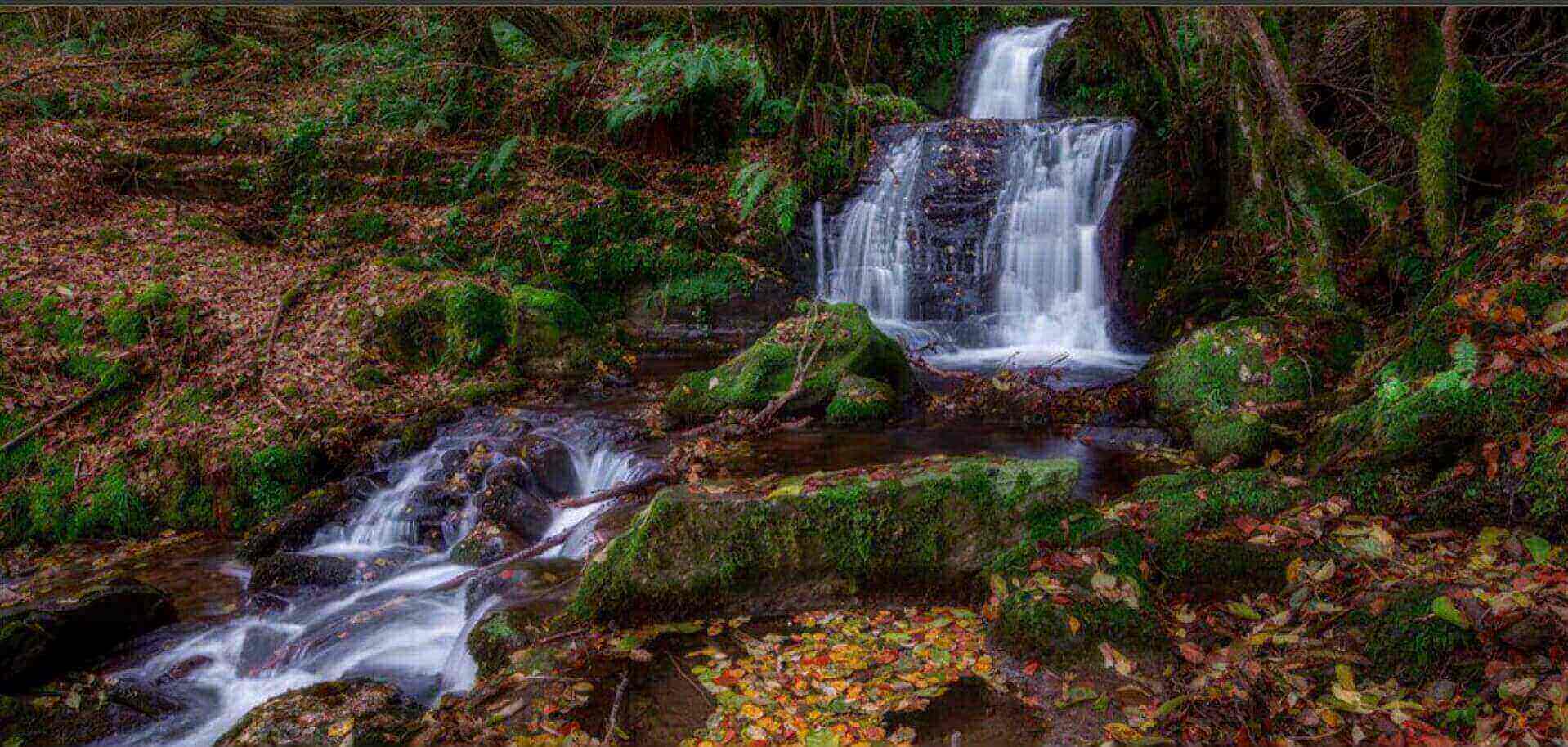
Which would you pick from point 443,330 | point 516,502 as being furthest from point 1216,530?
point 443,330

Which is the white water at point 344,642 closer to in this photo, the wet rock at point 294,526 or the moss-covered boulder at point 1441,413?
the wet rock at point 294,526

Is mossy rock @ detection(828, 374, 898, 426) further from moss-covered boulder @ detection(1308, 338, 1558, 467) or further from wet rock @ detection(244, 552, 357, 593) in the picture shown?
wet rock @ detection(244, 552, 357, 593)

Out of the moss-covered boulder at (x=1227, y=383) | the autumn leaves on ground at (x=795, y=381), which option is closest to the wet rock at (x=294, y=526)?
the autumn leaves on ground at (x=795, y=381)

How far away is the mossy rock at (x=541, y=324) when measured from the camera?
1028 cm

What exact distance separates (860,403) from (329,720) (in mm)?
5584

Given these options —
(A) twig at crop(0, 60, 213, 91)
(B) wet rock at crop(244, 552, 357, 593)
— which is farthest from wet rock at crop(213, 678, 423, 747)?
(A) twig at crop(0, 60, 213, 91)

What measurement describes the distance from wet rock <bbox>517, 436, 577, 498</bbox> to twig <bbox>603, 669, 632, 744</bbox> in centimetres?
341

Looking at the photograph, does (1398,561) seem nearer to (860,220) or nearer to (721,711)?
(721,711)

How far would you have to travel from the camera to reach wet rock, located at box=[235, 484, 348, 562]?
669cm

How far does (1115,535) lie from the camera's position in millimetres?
4332

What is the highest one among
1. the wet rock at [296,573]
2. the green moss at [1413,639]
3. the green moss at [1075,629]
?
the green moss at [1413,639]

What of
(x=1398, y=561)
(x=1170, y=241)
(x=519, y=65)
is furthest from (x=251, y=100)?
(x=1398, y=561)

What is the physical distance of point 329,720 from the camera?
379 centimetres

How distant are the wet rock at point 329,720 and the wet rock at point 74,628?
74.8 inches
